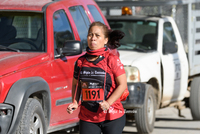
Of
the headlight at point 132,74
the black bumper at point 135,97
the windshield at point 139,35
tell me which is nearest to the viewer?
the black bumper at point 135,97

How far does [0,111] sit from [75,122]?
5.66 feet

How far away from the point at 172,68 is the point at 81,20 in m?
2.43

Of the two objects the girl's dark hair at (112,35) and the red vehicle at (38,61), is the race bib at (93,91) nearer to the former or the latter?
the girl's dark hair at (112,35)

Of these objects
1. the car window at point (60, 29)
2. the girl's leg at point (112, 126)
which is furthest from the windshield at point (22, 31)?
the girl's leg at point (112, 126)

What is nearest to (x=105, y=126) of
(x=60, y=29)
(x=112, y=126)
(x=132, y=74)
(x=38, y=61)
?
(x=112, y=126)

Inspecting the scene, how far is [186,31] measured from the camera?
865cm

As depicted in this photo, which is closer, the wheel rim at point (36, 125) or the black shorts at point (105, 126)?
the black shorts at point (105, 126)

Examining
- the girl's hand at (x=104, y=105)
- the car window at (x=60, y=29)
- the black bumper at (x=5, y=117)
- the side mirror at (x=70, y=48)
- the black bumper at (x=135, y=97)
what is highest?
the car window at (x=60, y=29)

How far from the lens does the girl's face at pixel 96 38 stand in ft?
12.4

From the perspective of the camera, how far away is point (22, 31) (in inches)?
214

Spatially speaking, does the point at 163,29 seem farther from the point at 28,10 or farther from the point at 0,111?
the point at 0,111

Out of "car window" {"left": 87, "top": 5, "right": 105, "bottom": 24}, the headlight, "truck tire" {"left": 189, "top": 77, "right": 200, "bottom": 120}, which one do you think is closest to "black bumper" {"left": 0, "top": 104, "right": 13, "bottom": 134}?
"car window" {"left": 87, "top": 5, "right": 105, "bottom": 24}

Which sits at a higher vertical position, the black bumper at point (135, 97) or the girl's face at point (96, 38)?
the girl's face at point (96, 38)

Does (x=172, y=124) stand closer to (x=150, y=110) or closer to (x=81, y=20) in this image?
(x=150, y=110)
